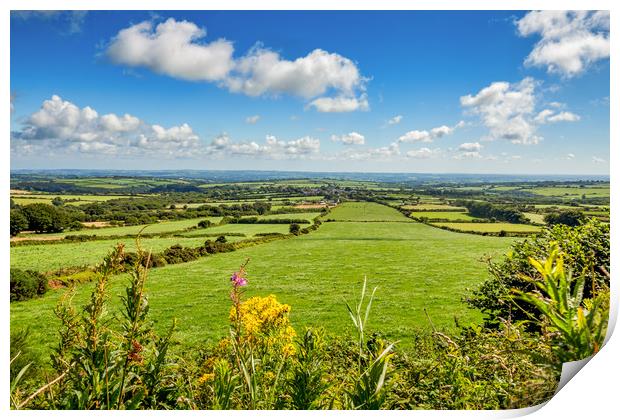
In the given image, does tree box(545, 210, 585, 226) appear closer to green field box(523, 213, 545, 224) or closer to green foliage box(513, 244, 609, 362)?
green field box(523, 213, 545, 224)

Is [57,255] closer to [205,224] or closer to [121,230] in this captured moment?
[121,230]

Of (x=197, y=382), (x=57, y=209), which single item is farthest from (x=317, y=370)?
(x=57, y=209)

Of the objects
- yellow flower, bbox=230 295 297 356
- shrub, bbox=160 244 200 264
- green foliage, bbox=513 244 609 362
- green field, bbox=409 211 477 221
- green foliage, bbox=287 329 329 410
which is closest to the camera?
green foliage, bbox=513 244 609 362

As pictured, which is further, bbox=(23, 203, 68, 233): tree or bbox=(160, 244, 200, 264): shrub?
bbox=(160, 244, 200, 264): shrub

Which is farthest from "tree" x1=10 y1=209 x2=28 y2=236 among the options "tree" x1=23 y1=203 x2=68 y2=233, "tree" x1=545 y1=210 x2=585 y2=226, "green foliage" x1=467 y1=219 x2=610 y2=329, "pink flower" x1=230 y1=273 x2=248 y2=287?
"tree" x1=545 y1=210 x2=585 y2=226

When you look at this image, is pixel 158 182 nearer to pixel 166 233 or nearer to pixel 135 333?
pixel 166 233

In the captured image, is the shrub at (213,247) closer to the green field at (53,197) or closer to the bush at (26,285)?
the green field at (53,197)

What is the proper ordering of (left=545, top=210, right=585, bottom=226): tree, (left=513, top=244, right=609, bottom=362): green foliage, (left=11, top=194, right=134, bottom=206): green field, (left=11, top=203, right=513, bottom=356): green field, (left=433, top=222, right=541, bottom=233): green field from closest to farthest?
(left=513, top=244, right=609, bottom=362): green foliage, (left=11, top=194, right=134, bottom=206): green field, (left=545, top=210, right=585, bottom=226): tree, (left=11, top=203, right=513, bottom=356): green field, (left=433, top=222, right=541, bottom=233): green field
